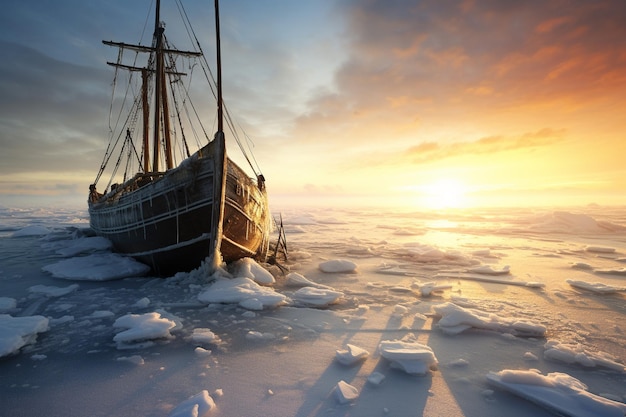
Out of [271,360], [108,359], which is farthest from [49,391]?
[271,360]

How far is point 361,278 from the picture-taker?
982 cm

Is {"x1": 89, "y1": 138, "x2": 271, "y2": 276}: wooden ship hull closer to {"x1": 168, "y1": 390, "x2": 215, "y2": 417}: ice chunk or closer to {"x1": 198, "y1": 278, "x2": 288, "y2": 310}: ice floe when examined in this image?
{"x1": 198, "y1": 278, "x2": 288, "y2": 310}: ice floe

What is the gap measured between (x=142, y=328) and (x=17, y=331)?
1.80 m

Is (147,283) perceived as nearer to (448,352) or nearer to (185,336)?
(185,336)

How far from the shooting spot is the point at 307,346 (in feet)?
15.5

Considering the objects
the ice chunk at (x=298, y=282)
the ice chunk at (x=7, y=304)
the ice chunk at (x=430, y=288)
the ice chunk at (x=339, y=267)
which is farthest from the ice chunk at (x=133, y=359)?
the ice chunk at (x=339, y=267)

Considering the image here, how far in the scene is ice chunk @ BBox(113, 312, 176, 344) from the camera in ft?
15.5

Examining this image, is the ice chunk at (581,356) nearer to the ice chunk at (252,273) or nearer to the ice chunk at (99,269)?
the ice chunk at (252,273)

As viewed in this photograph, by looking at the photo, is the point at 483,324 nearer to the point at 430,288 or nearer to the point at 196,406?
the point at 430,288

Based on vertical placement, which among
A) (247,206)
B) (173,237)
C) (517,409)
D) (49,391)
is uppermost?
(247,206)

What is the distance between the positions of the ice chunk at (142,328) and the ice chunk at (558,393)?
16.2 feet

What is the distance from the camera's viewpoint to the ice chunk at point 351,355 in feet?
13.4

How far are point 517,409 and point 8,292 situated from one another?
11.4 metres

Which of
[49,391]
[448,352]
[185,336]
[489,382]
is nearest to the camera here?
[49,391]
